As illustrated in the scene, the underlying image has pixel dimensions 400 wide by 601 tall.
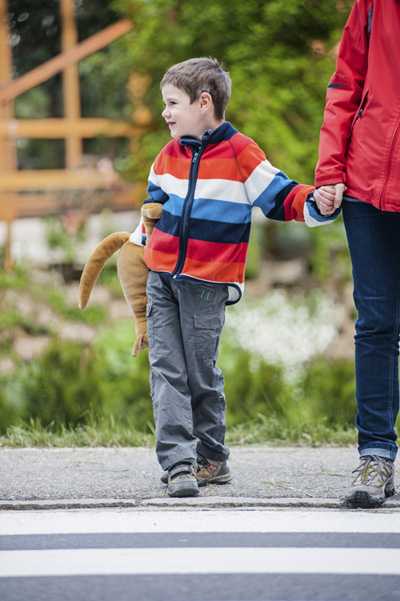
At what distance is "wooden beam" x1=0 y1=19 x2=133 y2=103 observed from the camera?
12.1 m

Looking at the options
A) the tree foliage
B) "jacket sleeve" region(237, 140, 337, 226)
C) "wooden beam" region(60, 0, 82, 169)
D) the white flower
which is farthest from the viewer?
"wooden beam" region(60, 0, 82, 169)

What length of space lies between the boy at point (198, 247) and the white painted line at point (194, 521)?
0.25m

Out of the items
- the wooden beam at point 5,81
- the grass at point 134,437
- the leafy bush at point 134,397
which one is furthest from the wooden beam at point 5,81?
the grass at point 134,437

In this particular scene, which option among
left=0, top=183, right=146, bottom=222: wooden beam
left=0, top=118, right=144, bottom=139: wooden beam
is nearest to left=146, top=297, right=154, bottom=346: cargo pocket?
left=0, top=183, right=146, bottom=222: wooden beam

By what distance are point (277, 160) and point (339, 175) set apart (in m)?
5.83

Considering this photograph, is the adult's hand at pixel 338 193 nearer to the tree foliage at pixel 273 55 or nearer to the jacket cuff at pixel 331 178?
the jacket cuff at pixel 331 178

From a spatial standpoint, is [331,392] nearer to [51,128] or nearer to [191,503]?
[191,503]

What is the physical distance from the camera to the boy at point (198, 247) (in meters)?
3.65

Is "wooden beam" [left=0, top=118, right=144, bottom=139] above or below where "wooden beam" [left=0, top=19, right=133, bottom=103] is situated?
below

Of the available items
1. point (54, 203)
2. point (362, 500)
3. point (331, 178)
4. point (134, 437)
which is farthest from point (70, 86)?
point (362, 500)

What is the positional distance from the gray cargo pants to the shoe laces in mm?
445

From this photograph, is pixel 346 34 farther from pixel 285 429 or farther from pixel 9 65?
pixel 9 65

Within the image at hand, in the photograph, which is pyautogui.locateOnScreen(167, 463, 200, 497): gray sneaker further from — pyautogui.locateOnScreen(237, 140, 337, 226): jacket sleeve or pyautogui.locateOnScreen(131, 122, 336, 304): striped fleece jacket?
pyautogui.locateOnScreen(237, 140, 337, 226): jacket sleeve

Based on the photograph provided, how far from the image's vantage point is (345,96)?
11.6 feet
